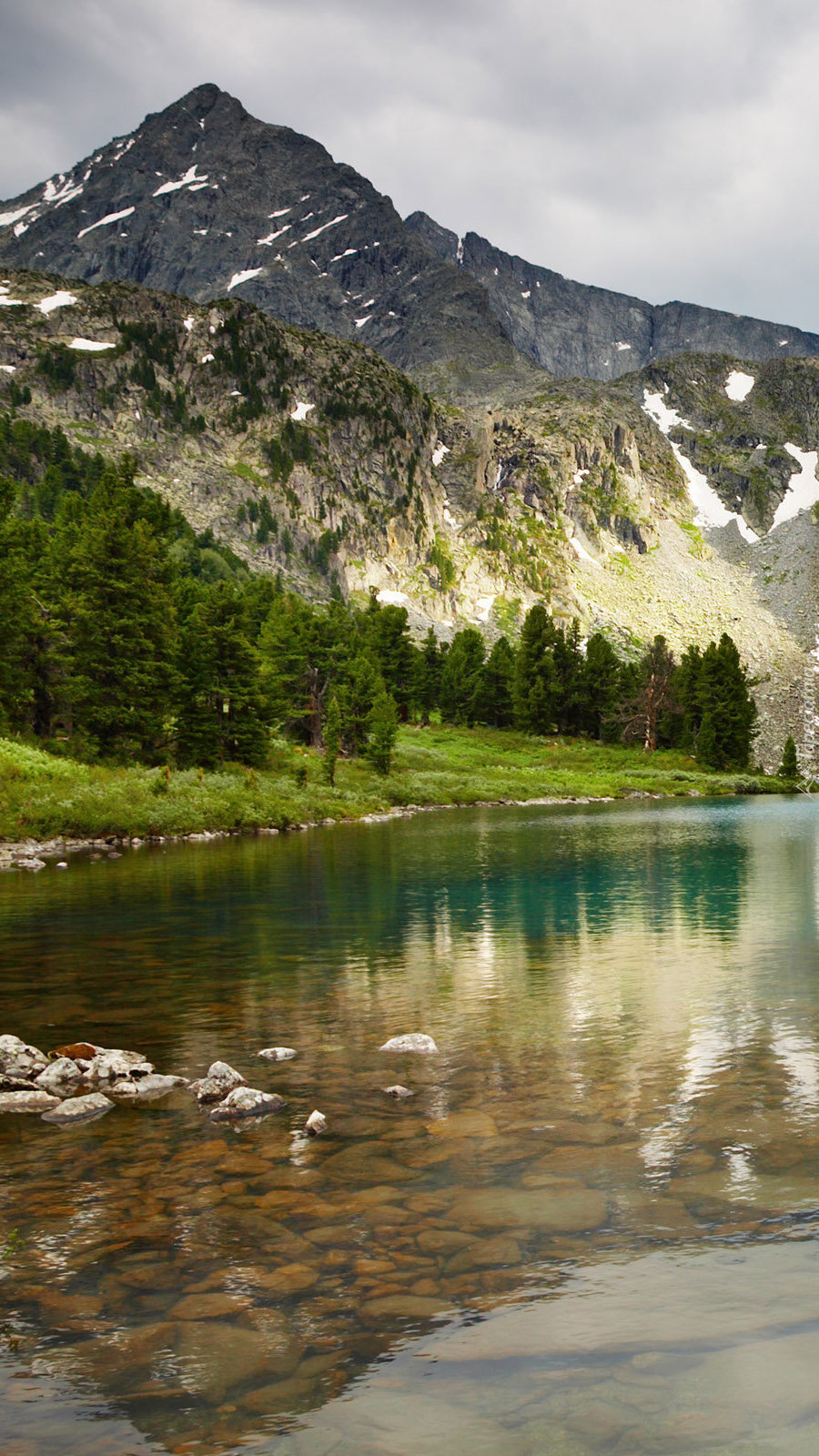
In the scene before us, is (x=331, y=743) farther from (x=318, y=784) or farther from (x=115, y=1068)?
(x=115, y=1068)

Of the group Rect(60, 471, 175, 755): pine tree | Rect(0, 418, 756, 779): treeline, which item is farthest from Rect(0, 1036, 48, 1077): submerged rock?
Rect(60, 471, 175, 755): pine tree

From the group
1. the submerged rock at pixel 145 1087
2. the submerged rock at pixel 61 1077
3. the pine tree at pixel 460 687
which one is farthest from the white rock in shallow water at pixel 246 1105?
the pine tree at pixel 460 687

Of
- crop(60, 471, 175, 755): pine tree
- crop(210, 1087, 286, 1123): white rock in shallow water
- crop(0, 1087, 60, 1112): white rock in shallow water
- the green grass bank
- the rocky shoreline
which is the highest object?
crop(60, 471, 175, 755): pine tree

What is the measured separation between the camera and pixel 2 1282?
6.70 metres

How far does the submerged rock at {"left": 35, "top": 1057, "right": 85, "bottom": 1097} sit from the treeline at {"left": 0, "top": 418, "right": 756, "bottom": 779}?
154ft

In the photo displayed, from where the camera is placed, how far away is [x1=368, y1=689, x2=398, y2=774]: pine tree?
261 feet

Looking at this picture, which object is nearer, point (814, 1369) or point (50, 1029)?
point (814, 1369)

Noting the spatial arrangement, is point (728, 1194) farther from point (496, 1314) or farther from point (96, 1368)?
point (96, 1368)

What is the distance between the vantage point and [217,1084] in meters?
10.9

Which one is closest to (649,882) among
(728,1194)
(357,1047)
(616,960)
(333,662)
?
(616,960)

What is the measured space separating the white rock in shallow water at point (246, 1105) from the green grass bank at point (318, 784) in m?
33.6

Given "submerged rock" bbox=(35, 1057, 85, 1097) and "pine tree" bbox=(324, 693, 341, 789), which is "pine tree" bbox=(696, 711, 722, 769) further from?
"submerged rock" bbox=(35, 1057, 85, 1097)

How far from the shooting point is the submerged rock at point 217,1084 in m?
10.7

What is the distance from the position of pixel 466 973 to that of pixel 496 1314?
11801 mm
